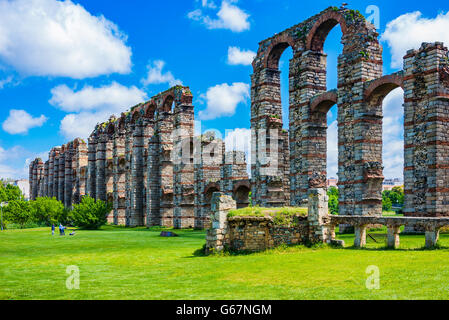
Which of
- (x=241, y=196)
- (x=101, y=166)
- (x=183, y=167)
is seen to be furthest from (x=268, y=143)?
(x=101, y=166)

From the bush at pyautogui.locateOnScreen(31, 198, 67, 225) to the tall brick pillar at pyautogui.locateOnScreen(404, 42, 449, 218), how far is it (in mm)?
39020

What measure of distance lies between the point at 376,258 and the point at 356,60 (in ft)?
46.8

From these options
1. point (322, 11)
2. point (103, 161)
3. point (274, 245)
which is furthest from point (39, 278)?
point (103, 161)

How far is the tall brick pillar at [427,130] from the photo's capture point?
19.3 m

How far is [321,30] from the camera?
26.3 metres

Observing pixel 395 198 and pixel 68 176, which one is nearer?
pixel 68 176

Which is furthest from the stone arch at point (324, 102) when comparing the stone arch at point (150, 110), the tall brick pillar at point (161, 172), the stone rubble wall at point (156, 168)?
the stone arch at point (150, 110)

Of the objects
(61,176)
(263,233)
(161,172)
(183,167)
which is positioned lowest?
(263,233)

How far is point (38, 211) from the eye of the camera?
1945 inches

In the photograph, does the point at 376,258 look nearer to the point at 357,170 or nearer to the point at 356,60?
the point at 357,170

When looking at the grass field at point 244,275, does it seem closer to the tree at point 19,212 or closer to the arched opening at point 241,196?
the arched opening at point 241,196

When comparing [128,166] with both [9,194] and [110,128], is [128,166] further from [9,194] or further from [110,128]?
[9,194]

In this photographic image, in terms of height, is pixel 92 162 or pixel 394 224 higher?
pixel 92 162

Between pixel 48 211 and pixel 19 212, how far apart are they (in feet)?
11.1
